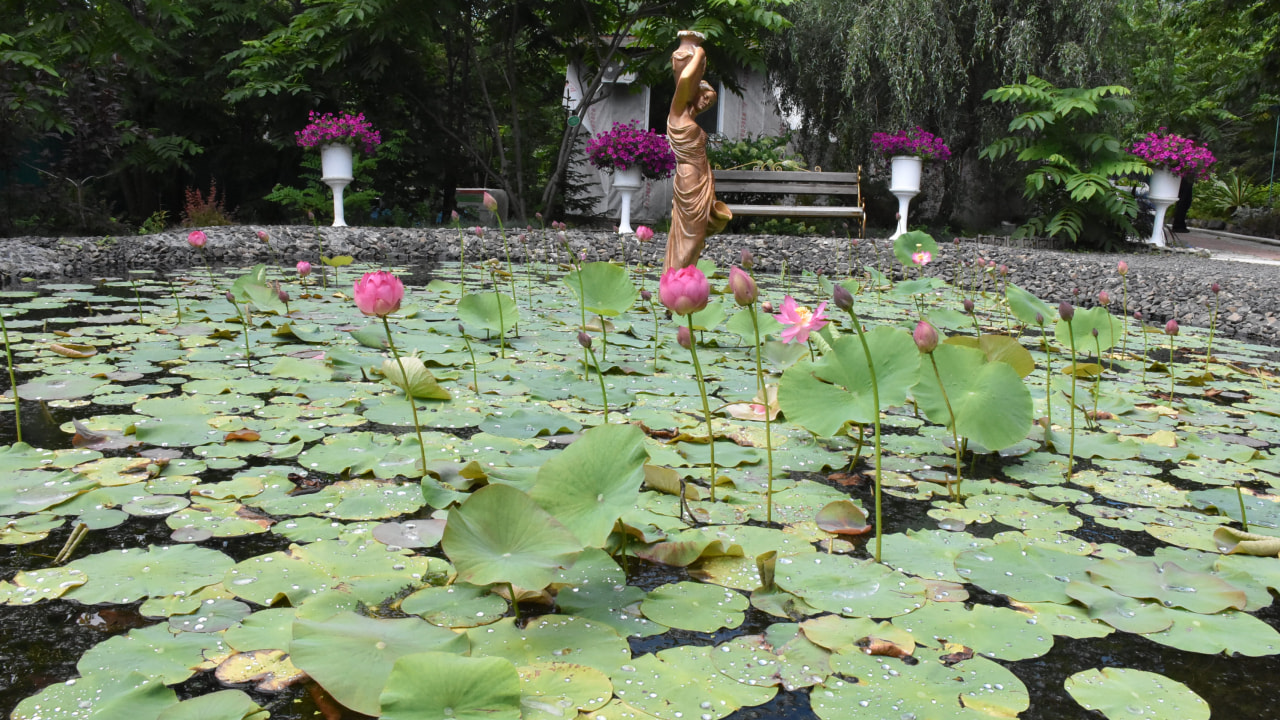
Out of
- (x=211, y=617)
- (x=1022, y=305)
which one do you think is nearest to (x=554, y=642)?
(x=211, y=617)

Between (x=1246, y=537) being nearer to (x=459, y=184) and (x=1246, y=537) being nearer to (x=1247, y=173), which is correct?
(x=459, y=184)

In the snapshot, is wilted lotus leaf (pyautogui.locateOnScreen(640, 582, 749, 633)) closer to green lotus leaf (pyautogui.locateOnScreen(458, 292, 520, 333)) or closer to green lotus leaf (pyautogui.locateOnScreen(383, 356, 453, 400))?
green lotus leaf (pyautogui.locateOnScreen(383, 356, 453, 400))

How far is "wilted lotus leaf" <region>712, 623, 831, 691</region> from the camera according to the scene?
0.92 metres

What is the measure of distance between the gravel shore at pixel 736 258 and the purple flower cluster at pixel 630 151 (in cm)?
81

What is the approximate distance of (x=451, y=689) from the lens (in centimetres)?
78

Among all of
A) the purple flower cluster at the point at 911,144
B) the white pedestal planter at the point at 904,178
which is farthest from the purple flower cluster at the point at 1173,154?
the white pedestal planter at the point at 904,178

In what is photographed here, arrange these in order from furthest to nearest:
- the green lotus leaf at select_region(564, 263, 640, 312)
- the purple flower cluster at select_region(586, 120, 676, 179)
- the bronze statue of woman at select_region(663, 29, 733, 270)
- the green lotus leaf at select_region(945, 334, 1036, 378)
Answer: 1. the purple flower cluster at select_region(586, 120, 676, 179)
2. the bronze statue of woman at select_region(663, 29, 733, 270)
3. the green lotus leaf at select_region(564, 263, 640, 312)
4. the green lotus leaf at select_region(945, 334, 1036, 378)

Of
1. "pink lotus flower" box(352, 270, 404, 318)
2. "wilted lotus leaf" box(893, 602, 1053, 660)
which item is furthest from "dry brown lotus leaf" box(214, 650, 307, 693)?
"wilted lotus leaf" box(893, 602, 1053, 660)

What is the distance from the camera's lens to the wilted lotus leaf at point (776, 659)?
925mm

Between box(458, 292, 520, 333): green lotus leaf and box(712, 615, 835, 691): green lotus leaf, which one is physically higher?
box(458, 292, 520, 333): green lotus leaf

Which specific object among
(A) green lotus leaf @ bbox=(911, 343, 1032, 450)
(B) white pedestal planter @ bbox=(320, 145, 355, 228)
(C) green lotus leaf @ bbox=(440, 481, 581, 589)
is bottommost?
(C) green lotus leaf @ bbox=(440, 481, 581, 589)

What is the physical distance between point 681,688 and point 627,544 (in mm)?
369

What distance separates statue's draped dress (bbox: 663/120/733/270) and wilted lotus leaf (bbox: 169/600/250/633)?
2.52m

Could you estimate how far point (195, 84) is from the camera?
728 cm
